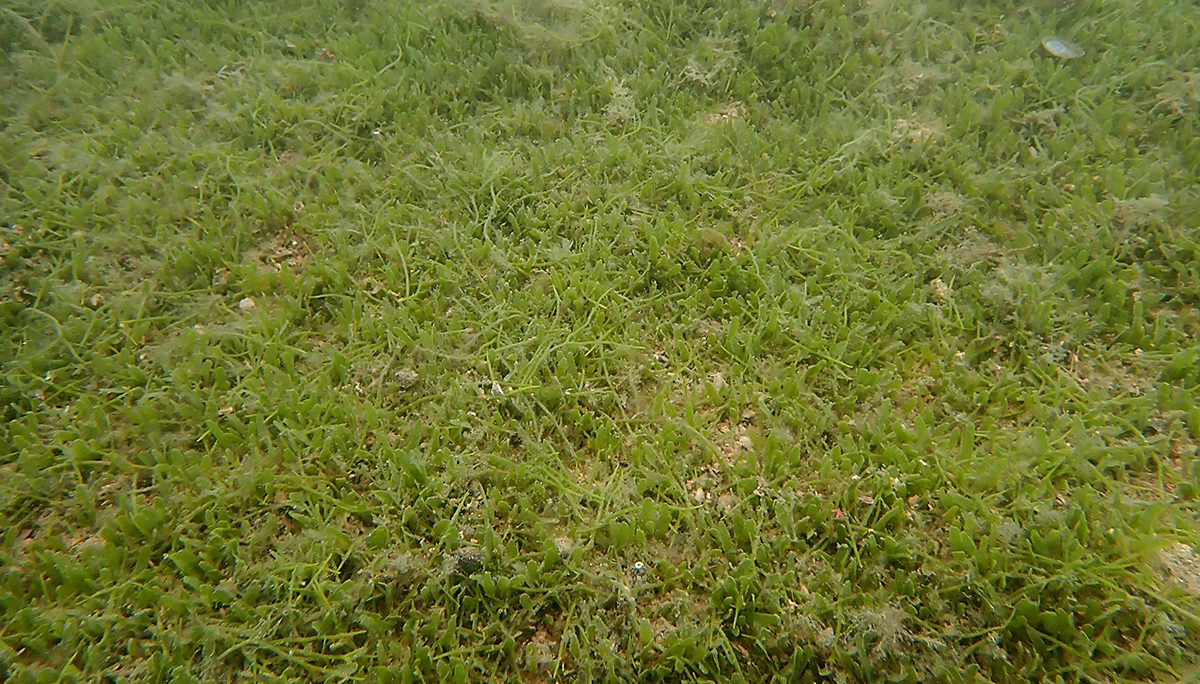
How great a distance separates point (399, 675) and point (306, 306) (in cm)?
183

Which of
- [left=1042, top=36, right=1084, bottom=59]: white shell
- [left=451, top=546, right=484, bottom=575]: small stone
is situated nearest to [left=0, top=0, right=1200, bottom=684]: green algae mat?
[left=451, top=546, right=484, bottom=575]: small stone

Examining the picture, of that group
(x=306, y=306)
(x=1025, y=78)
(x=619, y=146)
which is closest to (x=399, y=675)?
(x=306, y=306)

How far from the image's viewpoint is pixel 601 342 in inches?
118

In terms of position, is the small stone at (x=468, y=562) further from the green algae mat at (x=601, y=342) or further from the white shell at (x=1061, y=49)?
the white shell at (x=1061, y=49)

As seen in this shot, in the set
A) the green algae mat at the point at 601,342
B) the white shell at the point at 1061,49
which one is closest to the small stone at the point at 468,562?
the green algae mat at the point at 601,342

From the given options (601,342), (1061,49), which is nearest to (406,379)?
(601,342)

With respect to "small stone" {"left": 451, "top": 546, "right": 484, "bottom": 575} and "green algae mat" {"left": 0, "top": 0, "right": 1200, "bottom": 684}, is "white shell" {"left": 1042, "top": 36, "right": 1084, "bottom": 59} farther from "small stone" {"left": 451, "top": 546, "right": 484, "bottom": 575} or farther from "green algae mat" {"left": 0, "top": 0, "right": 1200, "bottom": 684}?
"small stone" {"left": 451, "top": 546, "right": 484, "bottom": 575}

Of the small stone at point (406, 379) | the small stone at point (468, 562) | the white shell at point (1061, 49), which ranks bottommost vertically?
the small stone at point (468, 562)

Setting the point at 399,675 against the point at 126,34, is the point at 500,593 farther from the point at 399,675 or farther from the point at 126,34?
the point at 126,34

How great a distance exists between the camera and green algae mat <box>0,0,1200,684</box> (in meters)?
2.29

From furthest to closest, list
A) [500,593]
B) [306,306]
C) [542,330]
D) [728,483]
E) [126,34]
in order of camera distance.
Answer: [126,34] → [306,306] → [542,330] → [728,483] → [500,593]

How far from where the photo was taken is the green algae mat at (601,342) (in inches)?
90.0

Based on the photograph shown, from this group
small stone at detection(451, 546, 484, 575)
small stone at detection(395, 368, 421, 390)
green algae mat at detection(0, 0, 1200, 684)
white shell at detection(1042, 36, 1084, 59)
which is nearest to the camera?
green algae mat at detection(0, 0, 1200, 684)

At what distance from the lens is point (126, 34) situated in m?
4.49
